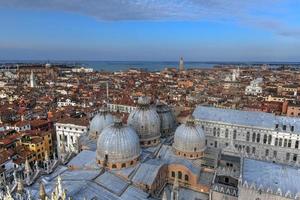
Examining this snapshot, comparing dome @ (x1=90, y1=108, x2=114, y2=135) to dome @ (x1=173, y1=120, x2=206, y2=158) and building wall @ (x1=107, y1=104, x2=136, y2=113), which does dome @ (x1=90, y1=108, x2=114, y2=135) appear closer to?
dome @ (x1=173, y1=120, x2=206, y2=158)

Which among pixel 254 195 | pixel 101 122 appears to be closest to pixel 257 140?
pixel 254 195

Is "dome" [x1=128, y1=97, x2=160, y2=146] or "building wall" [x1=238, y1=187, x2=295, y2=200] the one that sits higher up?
"dome" [x1=128, y1=97, x2=160, y2=146]

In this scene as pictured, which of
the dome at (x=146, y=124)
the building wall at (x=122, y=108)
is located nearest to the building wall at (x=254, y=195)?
the dome at (x=146, y=124)

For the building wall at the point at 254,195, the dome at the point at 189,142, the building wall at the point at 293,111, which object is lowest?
the building wall at the point at 293,111

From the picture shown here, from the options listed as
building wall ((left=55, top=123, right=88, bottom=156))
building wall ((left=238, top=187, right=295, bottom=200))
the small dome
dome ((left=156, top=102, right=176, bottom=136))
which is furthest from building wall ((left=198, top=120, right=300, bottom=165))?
building wall ((left=55, top=123, right=88, bottom=156))

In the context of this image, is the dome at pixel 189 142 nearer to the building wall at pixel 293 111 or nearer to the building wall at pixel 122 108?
the building wall at pixel 122 108

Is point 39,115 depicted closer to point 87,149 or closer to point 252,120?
point 87,149

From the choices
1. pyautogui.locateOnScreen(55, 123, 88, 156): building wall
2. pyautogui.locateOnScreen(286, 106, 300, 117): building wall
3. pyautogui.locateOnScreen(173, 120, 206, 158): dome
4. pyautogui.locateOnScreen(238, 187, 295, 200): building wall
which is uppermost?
pyautogui.locateOnScreen(173, 120, 206, 158): dome
